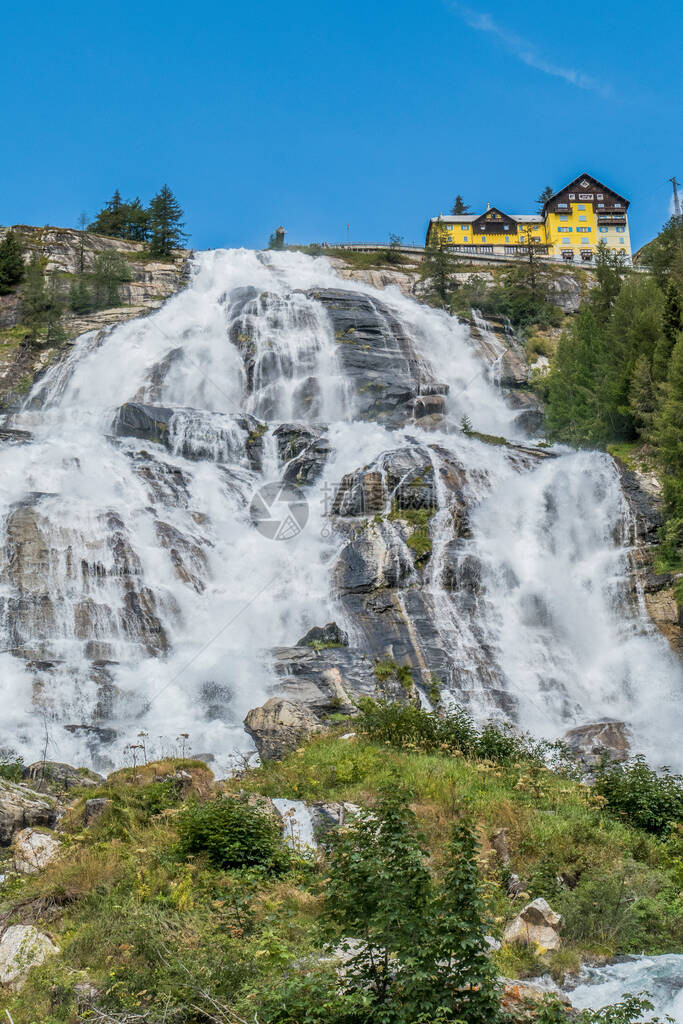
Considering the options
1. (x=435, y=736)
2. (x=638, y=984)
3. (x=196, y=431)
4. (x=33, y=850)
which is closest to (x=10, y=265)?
(x=196, y=431)

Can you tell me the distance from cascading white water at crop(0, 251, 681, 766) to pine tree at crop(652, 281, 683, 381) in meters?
5.35

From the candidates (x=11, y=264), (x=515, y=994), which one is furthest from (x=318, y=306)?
(x=515, y=994)

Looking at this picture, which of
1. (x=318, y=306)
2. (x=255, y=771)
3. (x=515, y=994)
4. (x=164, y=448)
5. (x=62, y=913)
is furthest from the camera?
(x=318, y=306)

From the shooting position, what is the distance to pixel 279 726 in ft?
53.4

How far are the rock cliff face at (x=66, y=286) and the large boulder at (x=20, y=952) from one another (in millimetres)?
37570

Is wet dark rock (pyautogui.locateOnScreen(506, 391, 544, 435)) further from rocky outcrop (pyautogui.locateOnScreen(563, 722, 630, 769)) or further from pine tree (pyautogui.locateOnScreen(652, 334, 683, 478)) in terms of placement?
rocky outcrop (pyautogui.locateOnScreen(563, 722, 630, 769))

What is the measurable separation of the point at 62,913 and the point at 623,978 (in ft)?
19.8

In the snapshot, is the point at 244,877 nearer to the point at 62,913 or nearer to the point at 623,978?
the point at 62,913

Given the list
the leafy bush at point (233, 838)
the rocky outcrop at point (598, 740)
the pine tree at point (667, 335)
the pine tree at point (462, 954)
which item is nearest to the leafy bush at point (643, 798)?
the rocky outcrop at point (598, 740)

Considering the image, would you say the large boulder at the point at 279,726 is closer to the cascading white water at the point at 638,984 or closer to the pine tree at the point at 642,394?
the cascading white water at the point at 638,984

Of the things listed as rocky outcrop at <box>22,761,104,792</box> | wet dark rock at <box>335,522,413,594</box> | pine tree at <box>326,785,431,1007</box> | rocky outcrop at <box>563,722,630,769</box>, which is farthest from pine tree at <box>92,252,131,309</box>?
pine tree at <box>326,785,431,1007</box>

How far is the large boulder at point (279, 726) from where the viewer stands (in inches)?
623

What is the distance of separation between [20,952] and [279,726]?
903 centimetres

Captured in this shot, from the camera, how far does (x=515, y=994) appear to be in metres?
6.71
